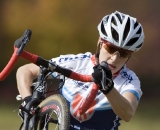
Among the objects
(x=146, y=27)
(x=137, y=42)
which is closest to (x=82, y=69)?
(x=137, y=42)

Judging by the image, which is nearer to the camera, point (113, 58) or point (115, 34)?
point (113, 58)

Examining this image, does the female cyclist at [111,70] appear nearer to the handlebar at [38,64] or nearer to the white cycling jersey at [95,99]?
the white cycling jersey at [95,99]

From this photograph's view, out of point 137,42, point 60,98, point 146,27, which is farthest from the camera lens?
point 146,27

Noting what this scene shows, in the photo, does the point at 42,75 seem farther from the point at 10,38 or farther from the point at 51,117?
the point at 10,38

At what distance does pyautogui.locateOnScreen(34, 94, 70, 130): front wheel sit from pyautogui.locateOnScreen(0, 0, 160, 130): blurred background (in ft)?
15.3

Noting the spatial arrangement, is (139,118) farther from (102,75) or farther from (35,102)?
(102,75)

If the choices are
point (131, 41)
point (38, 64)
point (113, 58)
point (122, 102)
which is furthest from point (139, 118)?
point (38, 64)

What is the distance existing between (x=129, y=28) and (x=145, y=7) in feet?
15.4

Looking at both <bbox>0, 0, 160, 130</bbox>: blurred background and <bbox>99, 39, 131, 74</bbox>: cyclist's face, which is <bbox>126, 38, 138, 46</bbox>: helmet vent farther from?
<bbox>0, 0, 160, 130</bbox>: blurred background

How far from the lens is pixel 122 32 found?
4.16 metres

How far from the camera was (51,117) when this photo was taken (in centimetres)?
397

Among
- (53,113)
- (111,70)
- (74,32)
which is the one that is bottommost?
(53,113)

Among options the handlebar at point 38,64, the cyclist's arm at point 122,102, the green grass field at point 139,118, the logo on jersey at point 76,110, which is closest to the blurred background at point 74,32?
the green grass field at point 139,118

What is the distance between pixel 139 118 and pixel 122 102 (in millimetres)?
4995
